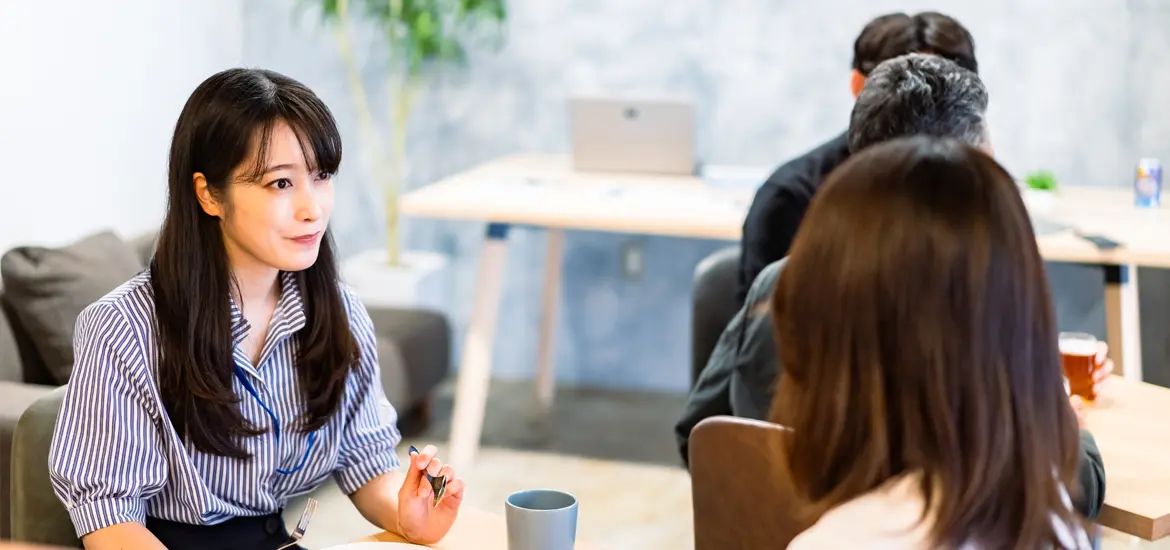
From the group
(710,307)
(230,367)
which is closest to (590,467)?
(710,307)

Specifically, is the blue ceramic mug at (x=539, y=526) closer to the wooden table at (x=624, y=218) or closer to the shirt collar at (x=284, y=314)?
the shirt collar at (x=284, y=314)

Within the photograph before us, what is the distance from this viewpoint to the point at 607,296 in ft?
13.9

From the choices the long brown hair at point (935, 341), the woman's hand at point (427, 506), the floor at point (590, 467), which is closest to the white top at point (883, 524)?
the long brown hair at point (935, 341)

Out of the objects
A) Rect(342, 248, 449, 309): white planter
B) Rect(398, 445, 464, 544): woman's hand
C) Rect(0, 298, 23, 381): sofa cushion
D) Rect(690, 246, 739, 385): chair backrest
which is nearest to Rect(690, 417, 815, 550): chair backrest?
Rect(398, 445, 464, 544): woman's hand

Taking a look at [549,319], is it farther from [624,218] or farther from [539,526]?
[539,526]

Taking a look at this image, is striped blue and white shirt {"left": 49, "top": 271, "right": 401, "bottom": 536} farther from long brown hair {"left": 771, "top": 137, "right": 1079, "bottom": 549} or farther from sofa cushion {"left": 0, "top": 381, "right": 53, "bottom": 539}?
sofa cushion {"left": 0, "top": 381, "right": 53, "bottom": 539}

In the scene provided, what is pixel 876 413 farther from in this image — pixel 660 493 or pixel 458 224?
pixel 458 224

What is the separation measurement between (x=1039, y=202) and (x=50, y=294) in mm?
2403

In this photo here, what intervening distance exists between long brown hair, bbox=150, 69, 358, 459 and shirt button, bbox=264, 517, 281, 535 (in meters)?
0.12

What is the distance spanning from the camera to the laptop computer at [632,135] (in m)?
3.61

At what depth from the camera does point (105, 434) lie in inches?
58.6

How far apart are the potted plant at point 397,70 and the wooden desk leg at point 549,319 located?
39cm

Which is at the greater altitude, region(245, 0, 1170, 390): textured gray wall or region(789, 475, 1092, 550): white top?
region(245, 0, 1170, 390): textured gray wall

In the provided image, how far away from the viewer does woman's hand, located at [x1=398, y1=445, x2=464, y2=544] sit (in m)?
1.40
